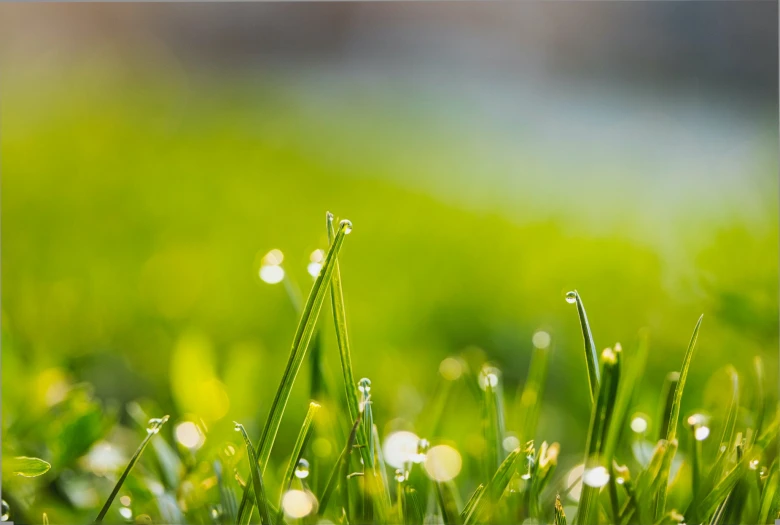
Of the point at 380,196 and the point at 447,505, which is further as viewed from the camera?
the point at 380,196

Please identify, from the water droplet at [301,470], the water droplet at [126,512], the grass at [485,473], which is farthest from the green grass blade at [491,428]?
the water droplet at [126,512]

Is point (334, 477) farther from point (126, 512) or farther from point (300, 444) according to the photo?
point (126, 512)

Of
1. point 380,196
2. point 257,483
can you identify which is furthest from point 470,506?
point 380,196

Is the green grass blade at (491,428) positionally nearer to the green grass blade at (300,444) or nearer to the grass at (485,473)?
the grass at (485,473)

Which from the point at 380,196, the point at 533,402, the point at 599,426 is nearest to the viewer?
the point at 599,426

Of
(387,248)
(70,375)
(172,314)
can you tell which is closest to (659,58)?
(387,248)

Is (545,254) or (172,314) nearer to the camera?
(172,314)

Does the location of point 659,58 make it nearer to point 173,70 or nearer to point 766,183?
point 766,183
